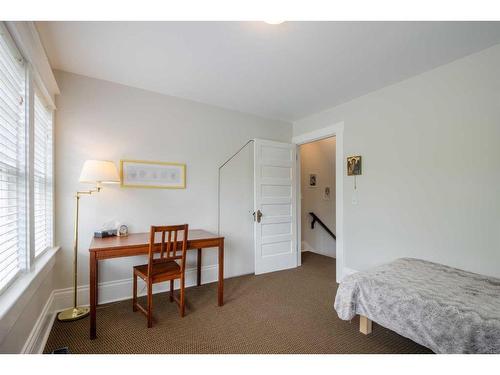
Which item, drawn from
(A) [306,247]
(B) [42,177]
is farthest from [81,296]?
(A) [306,247]

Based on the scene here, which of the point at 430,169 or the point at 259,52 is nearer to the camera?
the point at 259,52

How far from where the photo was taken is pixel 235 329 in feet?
7.14

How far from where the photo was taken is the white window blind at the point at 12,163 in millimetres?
1381

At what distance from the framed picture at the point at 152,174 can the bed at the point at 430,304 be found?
2236 millimetres

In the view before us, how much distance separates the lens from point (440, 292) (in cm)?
173

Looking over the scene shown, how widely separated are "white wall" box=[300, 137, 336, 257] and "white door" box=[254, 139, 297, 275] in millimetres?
1298

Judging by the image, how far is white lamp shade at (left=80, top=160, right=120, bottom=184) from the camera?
A: 228cm

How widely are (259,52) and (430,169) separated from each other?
2.03 meters

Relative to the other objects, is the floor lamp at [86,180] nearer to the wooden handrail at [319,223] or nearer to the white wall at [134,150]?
the white wall at [134,150]

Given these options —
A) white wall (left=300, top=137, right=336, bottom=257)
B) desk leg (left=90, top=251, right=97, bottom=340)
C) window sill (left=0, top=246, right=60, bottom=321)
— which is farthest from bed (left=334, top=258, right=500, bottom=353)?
white wall (left=300, top=137, right=336, bottom=257)

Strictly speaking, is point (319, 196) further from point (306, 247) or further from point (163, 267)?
point (163, 267)

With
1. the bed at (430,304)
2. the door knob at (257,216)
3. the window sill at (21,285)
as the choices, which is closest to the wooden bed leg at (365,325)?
the bed at (430,304)

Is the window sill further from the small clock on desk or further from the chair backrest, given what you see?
the chair backrest

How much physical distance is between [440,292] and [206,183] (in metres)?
2.67
